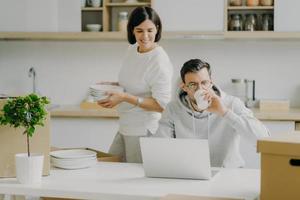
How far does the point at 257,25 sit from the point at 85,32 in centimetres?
138

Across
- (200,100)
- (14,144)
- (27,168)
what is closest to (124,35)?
(200,100)

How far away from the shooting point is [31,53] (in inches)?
204

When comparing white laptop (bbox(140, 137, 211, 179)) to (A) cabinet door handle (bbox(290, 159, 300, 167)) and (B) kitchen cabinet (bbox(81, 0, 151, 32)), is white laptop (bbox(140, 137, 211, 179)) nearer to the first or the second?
(A) cabinet door handle (bbox(290, 159, 300, 167))

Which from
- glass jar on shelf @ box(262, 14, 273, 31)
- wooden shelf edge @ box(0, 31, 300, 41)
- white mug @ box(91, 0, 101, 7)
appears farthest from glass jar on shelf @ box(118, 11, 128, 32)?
glass jar on shelf @ box(262, 14, 273, 31)

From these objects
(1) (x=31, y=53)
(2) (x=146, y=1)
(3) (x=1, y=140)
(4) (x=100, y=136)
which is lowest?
(4) (x=100, y=136)

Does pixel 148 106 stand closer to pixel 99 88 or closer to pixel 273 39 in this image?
pixel 99 88

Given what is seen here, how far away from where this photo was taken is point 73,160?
2.66m

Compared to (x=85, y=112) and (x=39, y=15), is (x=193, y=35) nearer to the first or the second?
(x=85, y=112)

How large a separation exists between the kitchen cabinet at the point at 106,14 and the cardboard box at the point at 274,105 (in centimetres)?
124

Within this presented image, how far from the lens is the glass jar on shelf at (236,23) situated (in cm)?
462

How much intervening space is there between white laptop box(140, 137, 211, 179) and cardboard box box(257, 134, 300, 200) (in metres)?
0.37

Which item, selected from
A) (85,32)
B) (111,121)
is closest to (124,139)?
(111,121)

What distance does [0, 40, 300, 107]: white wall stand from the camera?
189 inches

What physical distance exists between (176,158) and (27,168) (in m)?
0.59
